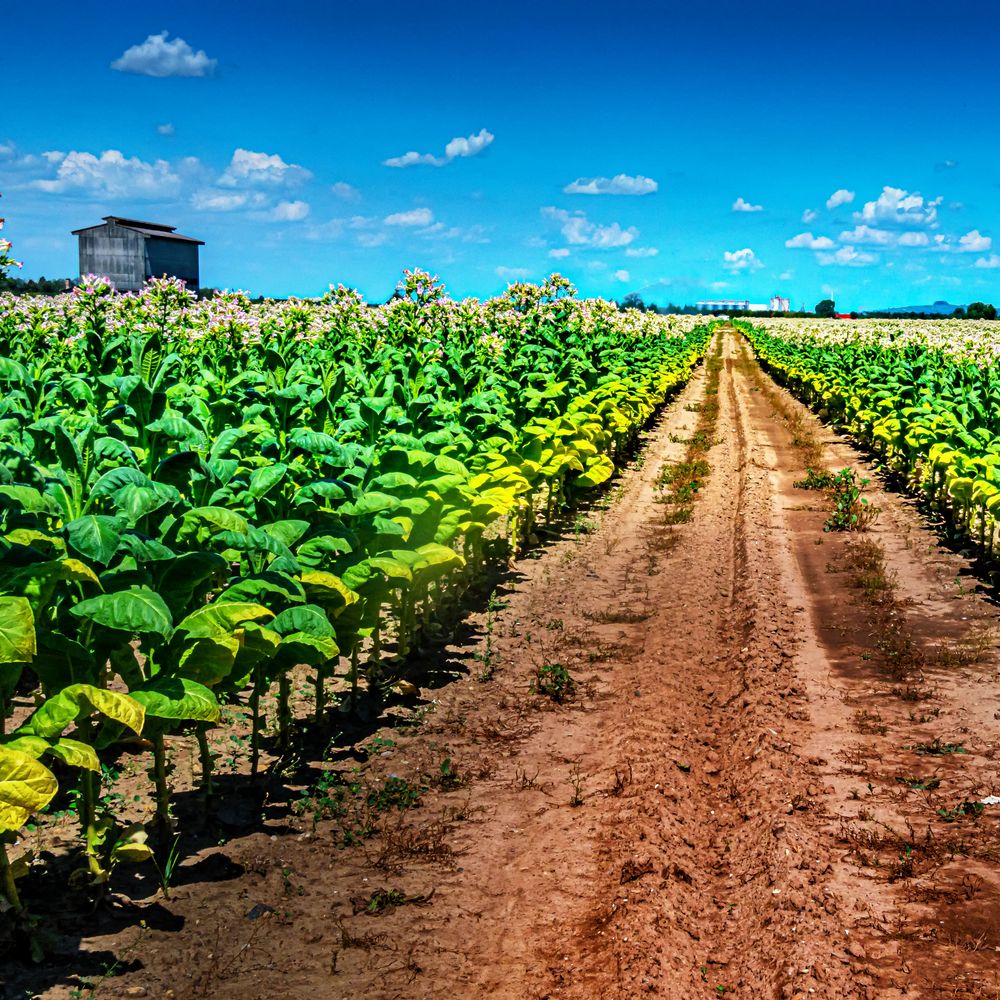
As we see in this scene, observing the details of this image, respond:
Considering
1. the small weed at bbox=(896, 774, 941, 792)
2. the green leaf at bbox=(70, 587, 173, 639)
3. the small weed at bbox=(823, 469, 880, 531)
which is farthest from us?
the small weed at bbox=(823, 469, 880, 531)

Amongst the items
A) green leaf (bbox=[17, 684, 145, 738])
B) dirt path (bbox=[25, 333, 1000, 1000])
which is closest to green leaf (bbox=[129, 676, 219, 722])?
green leaf (bbox=[17, 684, 145, 738])

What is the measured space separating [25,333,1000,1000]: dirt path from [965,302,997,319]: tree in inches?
5081

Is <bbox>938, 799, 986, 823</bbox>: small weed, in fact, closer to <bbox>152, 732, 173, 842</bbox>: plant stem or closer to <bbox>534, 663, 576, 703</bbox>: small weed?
<bbox>534, 663, 576, 703</bbox>: small weed

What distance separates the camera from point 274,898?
464cm

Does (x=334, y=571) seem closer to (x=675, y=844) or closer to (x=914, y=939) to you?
(x=675, y=844)

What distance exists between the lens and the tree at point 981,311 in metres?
123

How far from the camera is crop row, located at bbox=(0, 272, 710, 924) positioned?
410 centimetres

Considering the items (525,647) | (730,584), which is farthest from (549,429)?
(525,647)

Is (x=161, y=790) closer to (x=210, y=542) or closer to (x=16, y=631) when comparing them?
(x=210, y=542)

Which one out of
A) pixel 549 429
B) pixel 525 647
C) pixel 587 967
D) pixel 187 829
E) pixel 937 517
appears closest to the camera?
pixel 587 967

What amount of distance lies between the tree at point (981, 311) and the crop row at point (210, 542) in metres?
127

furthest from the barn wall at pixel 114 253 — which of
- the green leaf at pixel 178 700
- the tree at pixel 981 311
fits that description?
the tree at pixel 981 311

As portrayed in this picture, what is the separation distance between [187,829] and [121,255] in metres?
55.2

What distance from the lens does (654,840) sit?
525 centimetres
